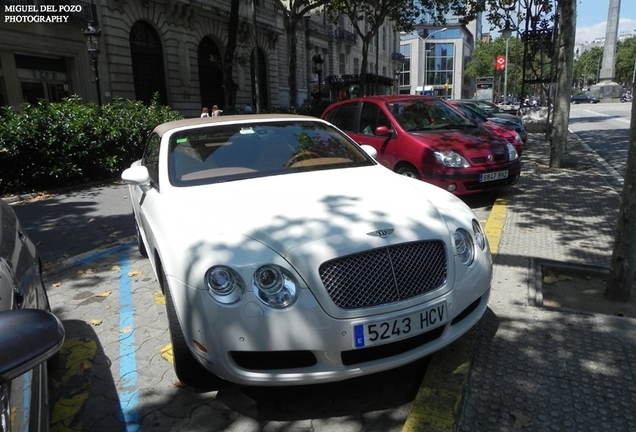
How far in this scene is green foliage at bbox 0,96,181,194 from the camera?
948 cm

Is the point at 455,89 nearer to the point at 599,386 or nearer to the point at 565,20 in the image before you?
the point at 565,20

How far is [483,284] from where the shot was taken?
110 inches

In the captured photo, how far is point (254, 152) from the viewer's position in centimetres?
382

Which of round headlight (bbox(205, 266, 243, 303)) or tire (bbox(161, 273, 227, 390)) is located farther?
tire (bbox(161, 273, 227, 390))

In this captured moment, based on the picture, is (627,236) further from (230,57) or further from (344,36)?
(344,36)

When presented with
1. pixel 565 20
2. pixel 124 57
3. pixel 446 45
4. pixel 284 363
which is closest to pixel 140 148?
pixel 565 20

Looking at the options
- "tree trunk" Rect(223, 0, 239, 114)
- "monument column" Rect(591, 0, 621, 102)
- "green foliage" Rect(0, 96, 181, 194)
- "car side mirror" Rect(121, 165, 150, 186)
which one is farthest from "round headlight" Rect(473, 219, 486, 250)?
"monument column" Rect(591, 0, 621, 102)

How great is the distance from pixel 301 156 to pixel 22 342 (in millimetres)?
2905

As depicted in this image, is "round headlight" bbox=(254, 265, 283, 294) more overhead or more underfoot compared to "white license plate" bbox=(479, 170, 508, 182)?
more overhead

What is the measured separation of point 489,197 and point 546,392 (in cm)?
548

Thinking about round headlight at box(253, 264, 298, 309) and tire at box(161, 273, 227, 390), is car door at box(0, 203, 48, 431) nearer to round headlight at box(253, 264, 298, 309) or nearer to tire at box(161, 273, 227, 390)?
tire at box(161, 273, 227, 390)

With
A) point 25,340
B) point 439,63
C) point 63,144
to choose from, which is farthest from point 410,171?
point 439,63

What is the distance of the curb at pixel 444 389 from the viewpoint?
92.4 inches

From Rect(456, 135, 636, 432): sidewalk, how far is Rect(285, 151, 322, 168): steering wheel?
1.82 m
